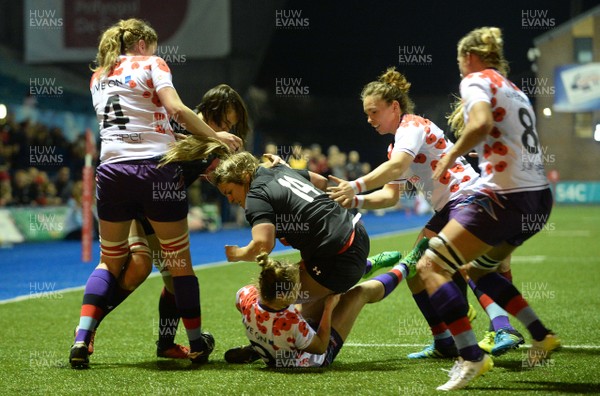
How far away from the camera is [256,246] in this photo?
4.93 metres

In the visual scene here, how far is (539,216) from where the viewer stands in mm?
4777

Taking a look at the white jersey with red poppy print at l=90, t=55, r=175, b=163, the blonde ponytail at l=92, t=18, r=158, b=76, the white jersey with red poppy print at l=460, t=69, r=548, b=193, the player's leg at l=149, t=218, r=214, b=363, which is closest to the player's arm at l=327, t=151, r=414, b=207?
the white jersey with red poppy print at l=460, t=69, r=548, b=193

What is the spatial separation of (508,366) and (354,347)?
1234 mm

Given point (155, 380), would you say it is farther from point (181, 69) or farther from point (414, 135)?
point (181, 69)

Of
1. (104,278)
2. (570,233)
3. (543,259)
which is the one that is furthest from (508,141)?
(570,233)

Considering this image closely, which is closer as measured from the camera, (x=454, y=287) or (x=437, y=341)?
(x=454, y=287)

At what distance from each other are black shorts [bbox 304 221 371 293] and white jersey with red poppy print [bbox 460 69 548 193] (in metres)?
1.04

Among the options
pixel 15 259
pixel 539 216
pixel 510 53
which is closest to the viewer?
pixel 539 216

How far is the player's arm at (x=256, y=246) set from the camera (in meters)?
4.89

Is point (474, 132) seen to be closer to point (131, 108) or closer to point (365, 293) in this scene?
point (365, 293)

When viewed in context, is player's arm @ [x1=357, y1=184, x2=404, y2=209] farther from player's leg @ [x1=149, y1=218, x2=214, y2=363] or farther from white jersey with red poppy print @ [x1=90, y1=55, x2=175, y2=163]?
white jersey with red poppy print @ [x1=90, y1=55, x2=175, y2=163]

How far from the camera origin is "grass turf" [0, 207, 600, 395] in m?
4.77

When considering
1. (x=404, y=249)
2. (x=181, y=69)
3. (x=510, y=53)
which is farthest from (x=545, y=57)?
(x=404, y=249)

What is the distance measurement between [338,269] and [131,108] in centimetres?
163
